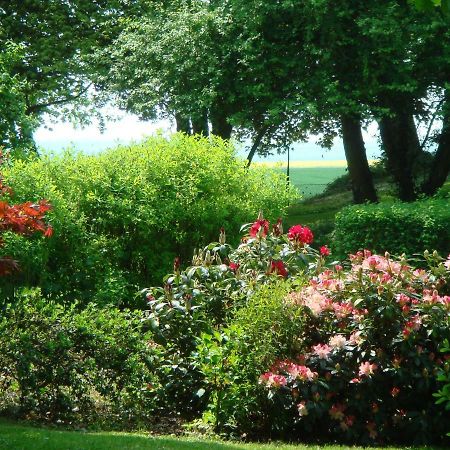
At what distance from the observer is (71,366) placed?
6.84m

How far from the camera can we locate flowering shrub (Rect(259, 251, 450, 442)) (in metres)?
6.14

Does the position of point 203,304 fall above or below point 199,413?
above

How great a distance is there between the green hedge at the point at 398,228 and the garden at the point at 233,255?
3 centimetres

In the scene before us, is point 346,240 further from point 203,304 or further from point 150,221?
point 203,304

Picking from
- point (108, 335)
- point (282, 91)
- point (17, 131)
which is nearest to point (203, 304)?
point (108, 335)

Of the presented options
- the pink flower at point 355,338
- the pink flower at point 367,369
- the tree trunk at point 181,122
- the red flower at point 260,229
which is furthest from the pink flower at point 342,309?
the tree trunk at point 181,122

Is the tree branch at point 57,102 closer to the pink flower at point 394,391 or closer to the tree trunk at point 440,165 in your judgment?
the tree trunk at point 440,165

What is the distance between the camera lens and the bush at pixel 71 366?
6.78 m

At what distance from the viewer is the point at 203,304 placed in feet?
24.2

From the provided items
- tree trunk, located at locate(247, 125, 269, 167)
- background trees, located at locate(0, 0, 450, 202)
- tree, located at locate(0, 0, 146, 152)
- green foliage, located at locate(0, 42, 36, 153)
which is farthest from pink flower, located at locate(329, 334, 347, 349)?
tree, located at locate(0, 0, 146, 152)

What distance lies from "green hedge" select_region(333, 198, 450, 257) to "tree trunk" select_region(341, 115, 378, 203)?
570 cm

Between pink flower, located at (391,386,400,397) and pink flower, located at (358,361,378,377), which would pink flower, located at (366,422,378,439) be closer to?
pink flower, located at (391,386,400,397)

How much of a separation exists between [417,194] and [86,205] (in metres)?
10.3

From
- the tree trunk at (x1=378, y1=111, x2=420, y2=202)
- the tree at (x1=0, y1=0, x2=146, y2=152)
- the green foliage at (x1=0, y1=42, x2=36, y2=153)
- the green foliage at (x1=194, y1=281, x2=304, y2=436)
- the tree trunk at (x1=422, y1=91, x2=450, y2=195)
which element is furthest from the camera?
the tree at (x1=0, y1=0, x2=146, y2=152)
